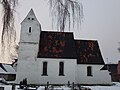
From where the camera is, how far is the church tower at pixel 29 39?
29.2m

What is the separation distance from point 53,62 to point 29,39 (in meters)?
4.89

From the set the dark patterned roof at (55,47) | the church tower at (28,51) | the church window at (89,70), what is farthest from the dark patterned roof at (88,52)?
the church tower at (28,51)

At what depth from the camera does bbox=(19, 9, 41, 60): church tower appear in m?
29.2

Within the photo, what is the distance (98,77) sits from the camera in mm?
29547

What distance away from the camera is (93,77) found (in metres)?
29.5

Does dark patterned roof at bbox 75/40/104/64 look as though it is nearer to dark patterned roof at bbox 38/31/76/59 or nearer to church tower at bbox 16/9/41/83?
dark patterned roof at bbox 38/31/76/59

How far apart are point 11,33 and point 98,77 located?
25.5 metres

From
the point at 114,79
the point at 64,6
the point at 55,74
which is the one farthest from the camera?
the point at 114,79

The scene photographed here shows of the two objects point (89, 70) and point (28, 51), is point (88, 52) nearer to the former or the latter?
point (89, 70)

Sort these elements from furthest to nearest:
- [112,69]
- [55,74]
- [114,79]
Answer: [112,69] → [114,79] → [55,74]

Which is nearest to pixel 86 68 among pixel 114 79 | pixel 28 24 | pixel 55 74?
pixel 55 74

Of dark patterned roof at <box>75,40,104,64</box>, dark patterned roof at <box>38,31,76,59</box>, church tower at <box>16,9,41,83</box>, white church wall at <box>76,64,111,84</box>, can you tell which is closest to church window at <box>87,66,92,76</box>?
white church wall at <box>76,64,111,84</box>

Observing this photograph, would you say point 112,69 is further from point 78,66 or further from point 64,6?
point 64,6

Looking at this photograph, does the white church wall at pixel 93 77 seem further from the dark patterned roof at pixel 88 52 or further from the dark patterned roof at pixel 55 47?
the dark patterned roof at pixel 55 47
